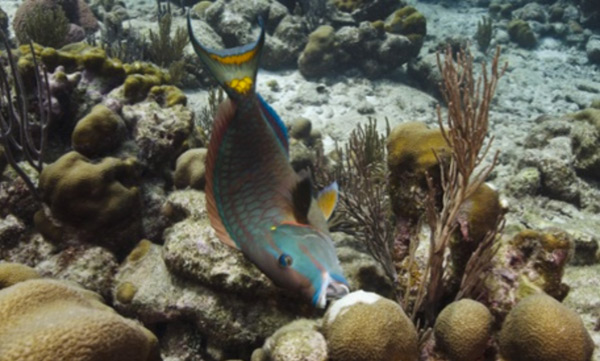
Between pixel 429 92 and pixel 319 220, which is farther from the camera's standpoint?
pixel 429 92

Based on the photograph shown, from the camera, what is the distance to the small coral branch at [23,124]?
3.24 metres

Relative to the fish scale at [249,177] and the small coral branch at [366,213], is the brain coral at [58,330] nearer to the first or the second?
the fish scale at [249,177]

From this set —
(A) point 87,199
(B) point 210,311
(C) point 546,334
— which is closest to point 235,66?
(B) point 210,311

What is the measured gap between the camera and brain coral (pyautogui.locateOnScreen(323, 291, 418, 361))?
2.38m

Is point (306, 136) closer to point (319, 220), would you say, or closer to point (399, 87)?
point (399, 87)

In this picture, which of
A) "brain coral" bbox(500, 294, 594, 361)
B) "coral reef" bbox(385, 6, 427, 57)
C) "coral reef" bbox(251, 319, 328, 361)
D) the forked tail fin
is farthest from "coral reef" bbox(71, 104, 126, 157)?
"coral reef" bbox(385, 6, 427, 57)

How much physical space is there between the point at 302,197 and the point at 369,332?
146 cm

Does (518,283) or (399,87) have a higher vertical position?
(518,283)

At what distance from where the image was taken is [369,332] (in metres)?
2.40

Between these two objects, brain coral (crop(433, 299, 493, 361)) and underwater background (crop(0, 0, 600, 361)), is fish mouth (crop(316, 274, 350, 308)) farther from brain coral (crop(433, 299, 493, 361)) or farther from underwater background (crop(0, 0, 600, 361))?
brain coral (crop(433, 299, 493, 361))

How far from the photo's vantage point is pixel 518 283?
301 centimetres

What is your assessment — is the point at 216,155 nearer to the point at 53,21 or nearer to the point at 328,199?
the point at 328,199

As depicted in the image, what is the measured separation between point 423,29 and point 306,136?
630cm

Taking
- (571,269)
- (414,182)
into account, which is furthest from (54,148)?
(571,269)
